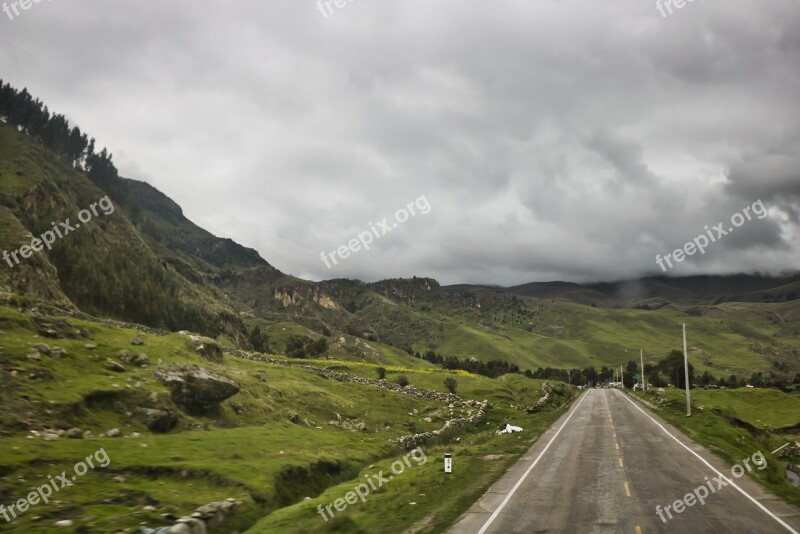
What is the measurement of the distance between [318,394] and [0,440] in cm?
3979

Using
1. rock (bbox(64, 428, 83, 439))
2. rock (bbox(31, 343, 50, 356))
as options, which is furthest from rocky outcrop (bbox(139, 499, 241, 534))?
rock (bbox(31, 343, 50, 356))

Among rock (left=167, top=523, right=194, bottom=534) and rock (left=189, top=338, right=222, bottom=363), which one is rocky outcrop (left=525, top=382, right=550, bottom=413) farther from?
rock (left=167, top=523, right=194, bottom=534)

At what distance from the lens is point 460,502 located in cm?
2231

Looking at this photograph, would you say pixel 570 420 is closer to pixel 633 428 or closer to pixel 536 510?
pixel 633 428

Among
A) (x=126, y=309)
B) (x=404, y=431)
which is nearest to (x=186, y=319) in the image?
(x=126, y=309)

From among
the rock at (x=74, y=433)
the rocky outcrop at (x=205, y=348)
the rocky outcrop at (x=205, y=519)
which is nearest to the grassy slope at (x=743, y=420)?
the rocky outcrop at (x=205, y=519)

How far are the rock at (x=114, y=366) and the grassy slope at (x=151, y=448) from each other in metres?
0.46

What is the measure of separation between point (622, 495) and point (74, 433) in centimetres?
2640

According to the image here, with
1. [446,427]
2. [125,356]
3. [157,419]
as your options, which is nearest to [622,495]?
[157,419]

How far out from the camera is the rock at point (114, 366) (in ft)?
106

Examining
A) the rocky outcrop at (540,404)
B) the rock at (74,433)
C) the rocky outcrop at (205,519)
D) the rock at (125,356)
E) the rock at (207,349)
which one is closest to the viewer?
the rocky outcrop at (205,519)

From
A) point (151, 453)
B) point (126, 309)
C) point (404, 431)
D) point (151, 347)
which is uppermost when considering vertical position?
point (126, 309)

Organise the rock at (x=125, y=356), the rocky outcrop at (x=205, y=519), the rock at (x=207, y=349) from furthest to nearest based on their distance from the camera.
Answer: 1. the rock at (x=207, y=349)
2. the rock at (x=125, y=356)
3. the rocky outcrop at (x=205, y=519)

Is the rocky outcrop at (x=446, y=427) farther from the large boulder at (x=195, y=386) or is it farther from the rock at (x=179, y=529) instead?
the rock at (x=179, y=529)
